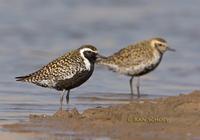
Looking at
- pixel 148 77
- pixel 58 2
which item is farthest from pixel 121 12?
pixel 148 77

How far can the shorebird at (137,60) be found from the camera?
50.2 feet

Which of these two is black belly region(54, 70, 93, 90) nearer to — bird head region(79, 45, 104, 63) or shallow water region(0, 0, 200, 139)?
bird head region(79, 45, 104, 63)

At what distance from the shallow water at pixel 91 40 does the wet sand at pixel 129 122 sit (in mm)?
969

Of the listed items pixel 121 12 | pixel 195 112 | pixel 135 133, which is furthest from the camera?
pixel 121 12

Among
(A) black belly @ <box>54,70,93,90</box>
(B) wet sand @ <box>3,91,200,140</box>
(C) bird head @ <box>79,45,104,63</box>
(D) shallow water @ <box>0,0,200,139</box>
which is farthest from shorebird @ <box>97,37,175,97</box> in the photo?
(B) wet sand @ <box>3,91,200,140</box>

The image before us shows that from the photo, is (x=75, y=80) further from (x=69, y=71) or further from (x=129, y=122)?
(x=129, y=122)

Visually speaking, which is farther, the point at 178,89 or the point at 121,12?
the point at 121,12

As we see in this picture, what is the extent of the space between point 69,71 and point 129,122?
2.11 m

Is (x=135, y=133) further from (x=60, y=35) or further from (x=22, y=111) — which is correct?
(x=60, y=35)

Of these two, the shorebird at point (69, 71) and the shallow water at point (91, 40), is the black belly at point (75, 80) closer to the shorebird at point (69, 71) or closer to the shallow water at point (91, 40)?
the shorebird at point (69, 71)

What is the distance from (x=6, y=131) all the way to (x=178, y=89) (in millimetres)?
5627

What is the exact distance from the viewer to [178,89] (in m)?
15.7

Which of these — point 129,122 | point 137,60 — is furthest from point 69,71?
point 137,60

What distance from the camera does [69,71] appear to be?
12664mm
